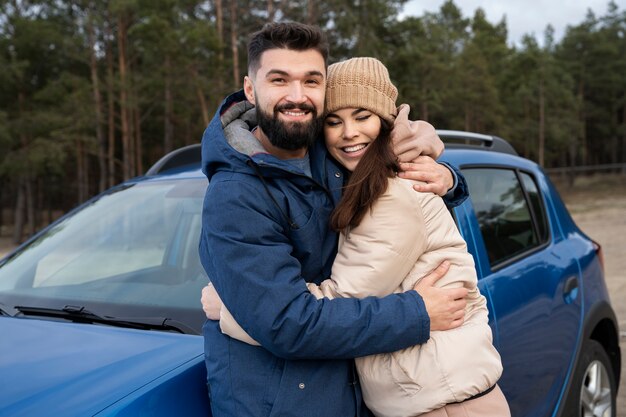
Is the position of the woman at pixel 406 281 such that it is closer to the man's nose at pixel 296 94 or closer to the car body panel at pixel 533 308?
the man's nose at pixel 296 94

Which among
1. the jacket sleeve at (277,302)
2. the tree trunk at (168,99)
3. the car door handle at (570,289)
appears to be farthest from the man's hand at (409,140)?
the tree trunk at (168,99)

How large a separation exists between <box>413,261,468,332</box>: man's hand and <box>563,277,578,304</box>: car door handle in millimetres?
1533

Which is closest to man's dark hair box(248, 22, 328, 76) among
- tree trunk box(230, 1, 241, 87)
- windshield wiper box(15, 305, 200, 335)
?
windshield wiper box(15, 305, 200, 335)

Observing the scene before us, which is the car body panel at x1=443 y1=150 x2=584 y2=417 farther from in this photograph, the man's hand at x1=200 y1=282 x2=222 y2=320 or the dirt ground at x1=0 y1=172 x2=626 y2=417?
the dirt ground at x1=0 y1=172 x2=626 y2=417

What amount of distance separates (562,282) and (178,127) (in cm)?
3862

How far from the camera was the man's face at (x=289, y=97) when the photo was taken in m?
1.78

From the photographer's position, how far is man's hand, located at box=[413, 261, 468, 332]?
1679mm

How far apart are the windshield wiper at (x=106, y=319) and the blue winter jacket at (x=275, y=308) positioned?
0.29 metres

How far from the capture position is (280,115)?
1.78 meters

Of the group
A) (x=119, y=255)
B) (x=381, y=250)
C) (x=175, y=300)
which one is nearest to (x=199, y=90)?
(x=119, y=255)

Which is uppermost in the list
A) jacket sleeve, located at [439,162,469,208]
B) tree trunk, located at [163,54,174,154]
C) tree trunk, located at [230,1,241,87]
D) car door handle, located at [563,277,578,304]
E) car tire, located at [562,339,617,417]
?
tree trunk, located at [230,1,241,87]

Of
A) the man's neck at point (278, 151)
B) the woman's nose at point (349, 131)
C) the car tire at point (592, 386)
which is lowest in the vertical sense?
the car tire at point (592, 386)

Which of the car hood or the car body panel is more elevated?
the car hood

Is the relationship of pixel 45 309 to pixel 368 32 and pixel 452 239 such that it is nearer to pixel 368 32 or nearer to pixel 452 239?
pixel 452 239
